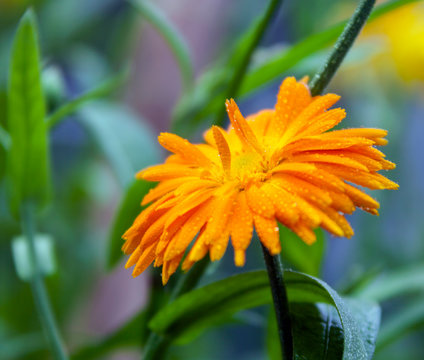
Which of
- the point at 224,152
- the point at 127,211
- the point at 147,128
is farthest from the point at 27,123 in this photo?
the point at 147,128

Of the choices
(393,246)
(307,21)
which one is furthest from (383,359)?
(307,21)

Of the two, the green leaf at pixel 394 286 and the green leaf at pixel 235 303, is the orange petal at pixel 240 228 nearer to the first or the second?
the green leaf at pixel 235 303

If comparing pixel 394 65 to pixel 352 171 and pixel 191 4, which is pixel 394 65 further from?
pixel 352 171

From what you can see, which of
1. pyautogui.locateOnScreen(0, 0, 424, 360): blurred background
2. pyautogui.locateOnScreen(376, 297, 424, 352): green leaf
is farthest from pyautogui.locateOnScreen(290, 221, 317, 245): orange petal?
pyautogui.locateOnScreen(0, 0, 424, 360): blurred background

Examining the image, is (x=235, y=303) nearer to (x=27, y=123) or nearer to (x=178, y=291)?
(x=178, y=291)

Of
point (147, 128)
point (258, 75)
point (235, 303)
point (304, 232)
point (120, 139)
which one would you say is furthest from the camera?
point (147, 128)
